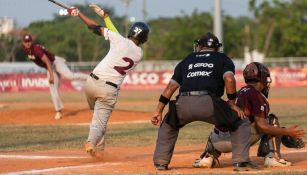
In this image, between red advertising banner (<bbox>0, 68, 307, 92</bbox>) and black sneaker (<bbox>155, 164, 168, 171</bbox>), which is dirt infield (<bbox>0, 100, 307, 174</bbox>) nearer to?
black sneaker (<bbox>155, 164, 168, 171</bbox>)

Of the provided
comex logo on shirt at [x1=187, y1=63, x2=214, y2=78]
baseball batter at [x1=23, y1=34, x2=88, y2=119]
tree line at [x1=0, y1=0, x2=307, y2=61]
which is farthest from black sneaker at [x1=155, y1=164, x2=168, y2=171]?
tree line at [x1=0, y1=0, x2=307, y2=61]

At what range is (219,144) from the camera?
400 inches

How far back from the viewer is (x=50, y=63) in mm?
19578

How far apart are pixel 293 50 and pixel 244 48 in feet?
26.3

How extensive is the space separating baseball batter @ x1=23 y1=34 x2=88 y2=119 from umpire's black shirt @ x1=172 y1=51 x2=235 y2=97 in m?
10.1

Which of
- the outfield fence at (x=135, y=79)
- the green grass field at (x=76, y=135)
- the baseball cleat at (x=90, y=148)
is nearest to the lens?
the baseball cleat at (x=90, y=148)

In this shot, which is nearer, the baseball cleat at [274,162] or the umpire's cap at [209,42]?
the umpire's cap at [209,42]

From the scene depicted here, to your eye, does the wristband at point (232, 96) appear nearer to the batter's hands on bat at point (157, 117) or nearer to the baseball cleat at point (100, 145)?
the batter's hands on bat at point (157, 117)

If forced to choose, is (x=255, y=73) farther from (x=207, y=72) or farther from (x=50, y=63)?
(x=50, y=63)

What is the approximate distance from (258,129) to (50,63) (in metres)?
10.4

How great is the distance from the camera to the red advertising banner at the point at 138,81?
1779 inches

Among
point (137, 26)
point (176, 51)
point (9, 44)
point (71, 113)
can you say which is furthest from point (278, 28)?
point (137, 26)

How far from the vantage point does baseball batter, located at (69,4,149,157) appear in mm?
11008

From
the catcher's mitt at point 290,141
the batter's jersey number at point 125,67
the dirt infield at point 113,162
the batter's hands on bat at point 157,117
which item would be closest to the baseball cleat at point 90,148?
the dirt infield at point 113,162
